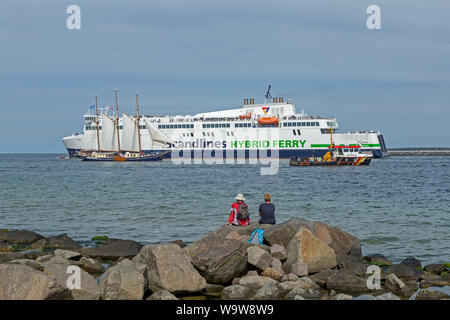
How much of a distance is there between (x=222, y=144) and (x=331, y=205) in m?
70.8

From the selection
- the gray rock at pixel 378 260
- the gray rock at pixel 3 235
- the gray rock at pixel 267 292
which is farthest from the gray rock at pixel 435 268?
the gray rock at pixel 3 235

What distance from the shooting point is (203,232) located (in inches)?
682

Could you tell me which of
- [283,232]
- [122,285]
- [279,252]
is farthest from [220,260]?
[283,232]

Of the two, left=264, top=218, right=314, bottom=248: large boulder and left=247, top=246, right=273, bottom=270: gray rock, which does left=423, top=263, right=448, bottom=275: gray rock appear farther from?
left=247, top=246, right=273, bottom=270: gray rock

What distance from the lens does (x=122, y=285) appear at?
9188 mm

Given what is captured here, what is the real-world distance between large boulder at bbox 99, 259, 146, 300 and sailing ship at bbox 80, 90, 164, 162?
81028 mm

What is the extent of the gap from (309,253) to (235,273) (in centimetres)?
183

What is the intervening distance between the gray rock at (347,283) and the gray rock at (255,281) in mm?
1126

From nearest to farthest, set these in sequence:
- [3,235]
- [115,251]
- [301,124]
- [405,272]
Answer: [405,272] < [115,251] < [3,235] < [301,124]

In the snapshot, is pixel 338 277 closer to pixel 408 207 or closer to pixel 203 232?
pixel 203 232

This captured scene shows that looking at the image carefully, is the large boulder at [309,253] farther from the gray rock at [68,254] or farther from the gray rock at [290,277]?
the gray rock at [68,254]

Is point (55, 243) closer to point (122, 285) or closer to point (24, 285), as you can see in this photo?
point (122, 285)

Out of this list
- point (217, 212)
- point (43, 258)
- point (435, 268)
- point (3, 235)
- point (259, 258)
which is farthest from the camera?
point (217, 212)
